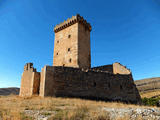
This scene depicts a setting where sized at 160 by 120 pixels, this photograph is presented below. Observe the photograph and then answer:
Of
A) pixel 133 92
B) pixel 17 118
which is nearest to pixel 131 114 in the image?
pixel 17 118

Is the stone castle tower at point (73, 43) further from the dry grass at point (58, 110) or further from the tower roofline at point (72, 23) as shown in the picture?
the dry grass at point (58, 110)

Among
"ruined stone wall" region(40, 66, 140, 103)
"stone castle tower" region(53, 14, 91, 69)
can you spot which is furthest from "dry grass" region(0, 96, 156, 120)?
"stone castle tower" region(53, 14, 91, 69)

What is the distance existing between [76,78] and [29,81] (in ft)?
16.7

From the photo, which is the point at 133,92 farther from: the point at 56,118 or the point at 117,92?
the point at 56,118

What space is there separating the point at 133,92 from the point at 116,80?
2.69 meters

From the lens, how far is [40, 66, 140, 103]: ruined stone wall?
13.2 metres

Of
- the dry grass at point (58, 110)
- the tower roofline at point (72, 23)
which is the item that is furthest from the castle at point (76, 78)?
the dry grass at point (58, 110)

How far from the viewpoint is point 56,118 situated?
5465 mm

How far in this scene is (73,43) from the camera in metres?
20.0

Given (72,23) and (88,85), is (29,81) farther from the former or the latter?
(72,23)

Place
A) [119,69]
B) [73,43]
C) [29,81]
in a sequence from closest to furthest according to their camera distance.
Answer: [29,81] < [73,43] < [119,69]

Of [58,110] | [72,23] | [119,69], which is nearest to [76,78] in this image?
[58,110]

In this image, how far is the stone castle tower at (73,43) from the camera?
19453mm

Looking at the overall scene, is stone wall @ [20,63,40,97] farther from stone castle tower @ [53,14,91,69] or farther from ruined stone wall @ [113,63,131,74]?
ruined stone wall @ [113,63,131,74]
